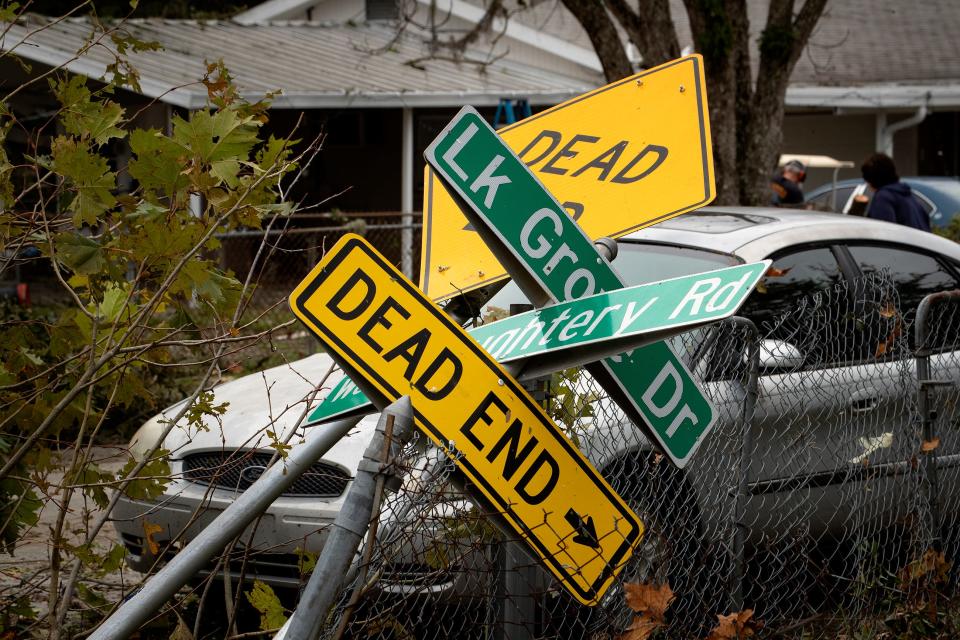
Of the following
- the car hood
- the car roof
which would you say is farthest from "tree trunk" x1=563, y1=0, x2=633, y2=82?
the car hood

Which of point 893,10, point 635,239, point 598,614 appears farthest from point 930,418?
point 893,10

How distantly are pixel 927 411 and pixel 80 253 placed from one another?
3.14 metres

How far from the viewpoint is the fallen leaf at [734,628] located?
3189 mm

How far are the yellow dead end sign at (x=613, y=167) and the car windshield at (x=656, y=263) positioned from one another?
2195 millimetres

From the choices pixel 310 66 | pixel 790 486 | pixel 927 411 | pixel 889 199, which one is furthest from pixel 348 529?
pixel 310 66

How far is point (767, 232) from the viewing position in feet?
16.8

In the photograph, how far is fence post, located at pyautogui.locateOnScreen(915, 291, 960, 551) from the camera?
4352 millimetres

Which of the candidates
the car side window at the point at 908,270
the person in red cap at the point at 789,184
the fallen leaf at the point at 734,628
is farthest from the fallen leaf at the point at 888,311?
the person in red cap at the point at 789,184

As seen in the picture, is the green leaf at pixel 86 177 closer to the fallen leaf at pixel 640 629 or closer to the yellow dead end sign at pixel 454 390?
the yellow dead end sign at pixel 454 390

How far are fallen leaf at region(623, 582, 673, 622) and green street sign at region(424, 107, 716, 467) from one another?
872 mm

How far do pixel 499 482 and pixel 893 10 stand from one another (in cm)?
2320

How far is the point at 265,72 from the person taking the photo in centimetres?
1598

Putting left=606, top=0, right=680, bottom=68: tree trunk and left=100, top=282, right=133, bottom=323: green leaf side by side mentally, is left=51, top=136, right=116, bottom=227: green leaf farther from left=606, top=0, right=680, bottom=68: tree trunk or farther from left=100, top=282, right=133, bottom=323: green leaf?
left=606, top=0, right=680, bottom=68: tree trunk

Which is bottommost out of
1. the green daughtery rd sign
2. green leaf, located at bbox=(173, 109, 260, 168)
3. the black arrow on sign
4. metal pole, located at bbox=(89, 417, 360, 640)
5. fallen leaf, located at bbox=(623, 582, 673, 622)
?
fallen leaf, located at bbox=(623, 582, 673, 622)
